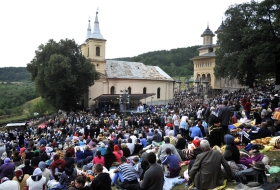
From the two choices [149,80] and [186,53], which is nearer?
[149,80]

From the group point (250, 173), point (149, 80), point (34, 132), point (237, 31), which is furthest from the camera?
point (149, 80)

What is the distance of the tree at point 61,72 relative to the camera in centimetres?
3347

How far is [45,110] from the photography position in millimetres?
58844

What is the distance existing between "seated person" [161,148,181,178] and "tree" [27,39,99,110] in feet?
90.8

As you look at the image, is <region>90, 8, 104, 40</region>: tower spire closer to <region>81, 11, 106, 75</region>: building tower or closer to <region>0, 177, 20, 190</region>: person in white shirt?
<region>81, 11, 106, 75</region>: building tower

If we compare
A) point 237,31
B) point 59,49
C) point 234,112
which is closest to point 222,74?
point 237,31

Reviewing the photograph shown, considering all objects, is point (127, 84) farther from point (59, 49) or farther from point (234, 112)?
point (234, 112)

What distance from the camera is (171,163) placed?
774 cm

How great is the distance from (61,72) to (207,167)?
31104 millimetres

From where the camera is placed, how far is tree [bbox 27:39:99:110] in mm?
33469

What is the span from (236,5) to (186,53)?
81.2 metres

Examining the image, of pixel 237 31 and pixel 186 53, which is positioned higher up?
pixel 186 53

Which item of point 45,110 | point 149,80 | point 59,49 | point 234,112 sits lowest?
point 45,110

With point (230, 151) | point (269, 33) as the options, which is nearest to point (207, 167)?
point (230, 151)
